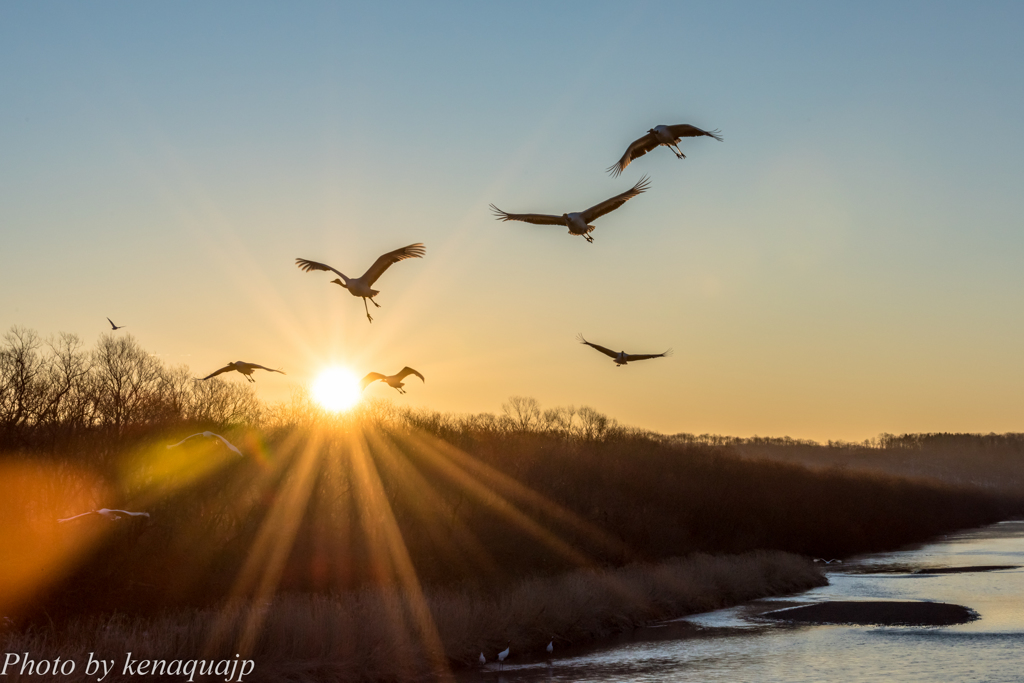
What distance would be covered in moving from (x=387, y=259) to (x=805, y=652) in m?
21.7

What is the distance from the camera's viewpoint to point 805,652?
30.5 metres

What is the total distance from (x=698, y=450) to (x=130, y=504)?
54.3m

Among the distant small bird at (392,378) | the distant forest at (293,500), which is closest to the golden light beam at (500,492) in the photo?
the distant forest at (293,500)

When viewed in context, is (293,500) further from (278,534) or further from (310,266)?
(310,266)

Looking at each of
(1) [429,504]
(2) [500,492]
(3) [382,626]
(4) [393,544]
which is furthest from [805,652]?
(2) [500,492]

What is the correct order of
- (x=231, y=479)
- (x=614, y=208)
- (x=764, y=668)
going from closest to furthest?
(x=614, y=208) → (x=764, y=668) → (x=231, y=479)

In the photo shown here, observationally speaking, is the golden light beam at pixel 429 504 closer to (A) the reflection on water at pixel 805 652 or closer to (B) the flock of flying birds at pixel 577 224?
(A) the reflection on water at pixel 805 652

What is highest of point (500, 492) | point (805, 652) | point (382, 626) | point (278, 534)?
point (500, 492)

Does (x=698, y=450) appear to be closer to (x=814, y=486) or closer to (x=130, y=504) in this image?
(x=814, y=486)

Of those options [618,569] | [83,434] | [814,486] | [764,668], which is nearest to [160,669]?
[764,668]

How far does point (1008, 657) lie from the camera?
93.0 feet

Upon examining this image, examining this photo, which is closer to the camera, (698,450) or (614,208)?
(614,208)

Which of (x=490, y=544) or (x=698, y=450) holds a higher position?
(x=698, y=450)

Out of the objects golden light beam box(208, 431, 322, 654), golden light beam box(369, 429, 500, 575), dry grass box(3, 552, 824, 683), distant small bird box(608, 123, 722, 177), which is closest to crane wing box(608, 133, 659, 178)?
distant small bird box(608, 123, 722, 177)
